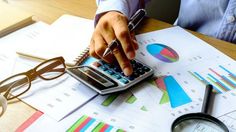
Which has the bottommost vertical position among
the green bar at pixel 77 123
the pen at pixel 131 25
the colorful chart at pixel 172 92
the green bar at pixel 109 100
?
the green bar at pixel 77 123

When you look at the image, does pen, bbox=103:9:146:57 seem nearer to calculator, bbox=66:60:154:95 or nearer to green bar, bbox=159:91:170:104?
calculator, bbox=66:60:154:95

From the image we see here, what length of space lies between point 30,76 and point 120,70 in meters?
0.19

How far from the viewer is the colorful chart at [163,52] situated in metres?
0.76

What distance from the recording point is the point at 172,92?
2.14 feet

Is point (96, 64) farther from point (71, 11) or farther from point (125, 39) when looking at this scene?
point (71, 11)

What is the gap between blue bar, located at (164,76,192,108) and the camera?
0.63m

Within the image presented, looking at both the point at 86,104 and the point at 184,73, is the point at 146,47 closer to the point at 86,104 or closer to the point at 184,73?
the point at 184,73

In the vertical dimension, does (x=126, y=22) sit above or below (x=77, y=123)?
above

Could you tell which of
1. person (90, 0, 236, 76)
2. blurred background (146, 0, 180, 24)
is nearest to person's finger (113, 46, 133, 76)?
person (90, 0, 236, 76)

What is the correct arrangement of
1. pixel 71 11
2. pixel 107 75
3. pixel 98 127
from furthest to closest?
1. pixel 71 11
2. pixel 107 75
3. pixel 98 127

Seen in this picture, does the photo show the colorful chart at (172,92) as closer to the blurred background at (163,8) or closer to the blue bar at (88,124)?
the blue bar at (88,124)

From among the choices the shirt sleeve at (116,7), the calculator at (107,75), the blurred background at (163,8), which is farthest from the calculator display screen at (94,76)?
the blurred background at (163,8)

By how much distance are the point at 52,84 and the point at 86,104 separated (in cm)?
10

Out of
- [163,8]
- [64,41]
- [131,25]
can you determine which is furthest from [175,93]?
[163,8]
